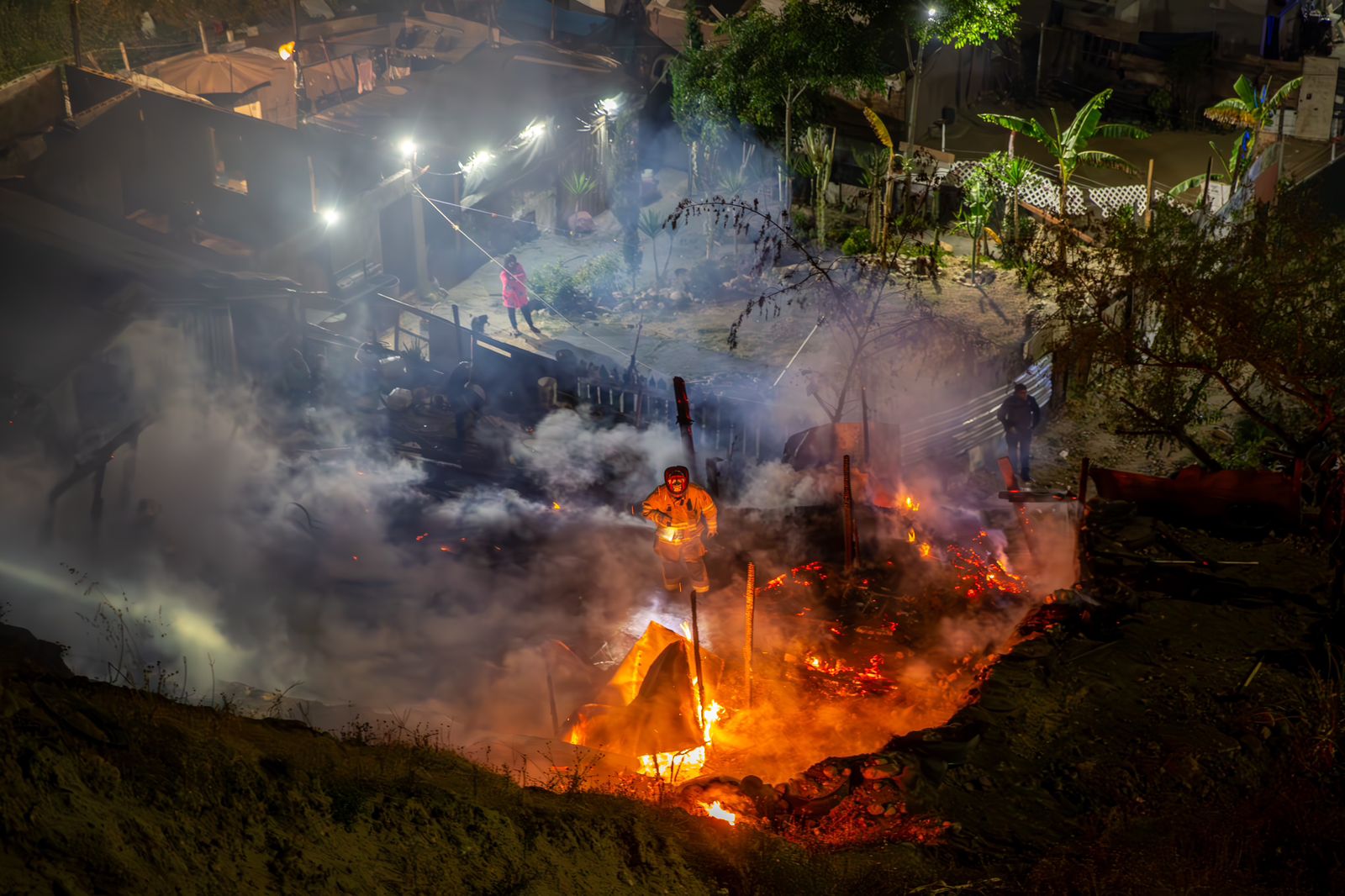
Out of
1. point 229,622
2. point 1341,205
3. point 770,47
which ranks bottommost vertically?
point 229,622

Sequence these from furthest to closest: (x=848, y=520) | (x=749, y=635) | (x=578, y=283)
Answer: (x=578, y=283), (x=848, y=520), (x=749, y=635)

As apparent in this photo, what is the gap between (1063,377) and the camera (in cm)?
1576

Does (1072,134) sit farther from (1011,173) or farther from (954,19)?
(954,19)

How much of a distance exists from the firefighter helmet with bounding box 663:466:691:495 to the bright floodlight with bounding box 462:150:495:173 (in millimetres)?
13139

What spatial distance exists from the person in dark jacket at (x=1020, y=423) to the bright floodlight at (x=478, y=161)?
40.2 feet

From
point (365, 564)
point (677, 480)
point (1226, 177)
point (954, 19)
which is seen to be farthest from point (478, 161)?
point (1226, 177)

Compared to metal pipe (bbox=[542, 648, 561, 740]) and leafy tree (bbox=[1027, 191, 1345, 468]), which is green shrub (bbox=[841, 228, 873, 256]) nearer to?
leafy tree (bbox=[1027, 191, 1345, 468])

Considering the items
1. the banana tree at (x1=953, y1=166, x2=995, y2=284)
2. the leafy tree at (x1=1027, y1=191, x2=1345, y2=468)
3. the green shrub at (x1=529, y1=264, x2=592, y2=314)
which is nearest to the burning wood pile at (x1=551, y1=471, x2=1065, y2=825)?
the leafy tree at (x1=1027, y1=191, x2=1345, y2=468)

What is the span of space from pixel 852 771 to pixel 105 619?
22.1ft

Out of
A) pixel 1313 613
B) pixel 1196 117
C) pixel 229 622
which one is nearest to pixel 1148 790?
pixel 1313 613

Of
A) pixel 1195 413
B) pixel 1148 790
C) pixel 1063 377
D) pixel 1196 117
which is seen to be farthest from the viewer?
pixel 1196 117

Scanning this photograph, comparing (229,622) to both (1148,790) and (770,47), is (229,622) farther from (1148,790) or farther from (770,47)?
(770,47)

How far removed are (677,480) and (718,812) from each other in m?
3.57

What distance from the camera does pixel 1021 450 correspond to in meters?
13.9
